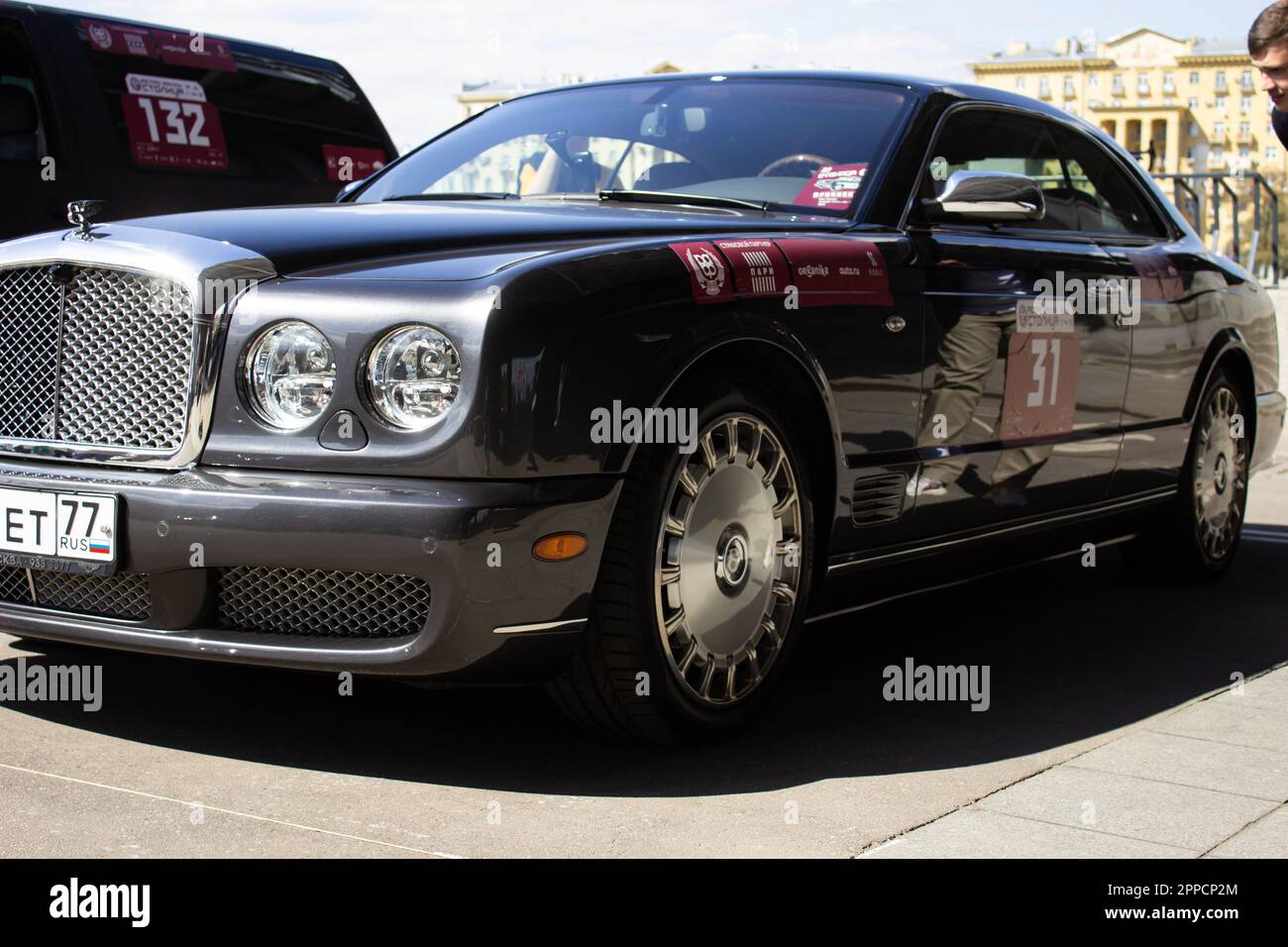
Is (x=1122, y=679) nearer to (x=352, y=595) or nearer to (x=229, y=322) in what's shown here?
(x=352, y=595)

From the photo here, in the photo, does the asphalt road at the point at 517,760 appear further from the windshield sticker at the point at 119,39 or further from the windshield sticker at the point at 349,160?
the windshield sticker at the point at 349,160

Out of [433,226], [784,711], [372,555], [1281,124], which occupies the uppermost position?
[1281,124]

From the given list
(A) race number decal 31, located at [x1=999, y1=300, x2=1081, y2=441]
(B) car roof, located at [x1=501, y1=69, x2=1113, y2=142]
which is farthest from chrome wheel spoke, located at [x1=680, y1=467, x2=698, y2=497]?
(B) car roof, located at [x1=501, y1=69, x2=1113, y2=142]

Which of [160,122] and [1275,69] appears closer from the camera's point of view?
[1275,69]

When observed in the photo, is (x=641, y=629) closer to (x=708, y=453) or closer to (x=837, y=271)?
(x=708, y=453)

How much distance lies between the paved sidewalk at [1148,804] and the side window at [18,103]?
4752mm

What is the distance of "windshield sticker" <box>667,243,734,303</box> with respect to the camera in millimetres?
3756

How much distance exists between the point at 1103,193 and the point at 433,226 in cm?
281

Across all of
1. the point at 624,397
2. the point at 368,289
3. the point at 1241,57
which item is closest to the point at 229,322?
the point at 368,289

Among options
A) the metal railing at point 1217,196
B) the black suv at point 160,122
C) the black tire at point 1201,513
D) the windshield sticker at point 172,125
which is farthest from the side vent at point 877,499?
the metal railing at point 1217,196

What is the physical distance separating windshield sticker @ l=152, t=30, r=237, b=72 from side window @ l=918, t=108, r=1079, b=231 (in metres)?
3.79

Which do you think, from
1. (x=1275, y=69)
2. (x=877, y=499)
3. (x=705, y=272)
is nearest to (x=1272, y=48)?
(x=1275, y=69)

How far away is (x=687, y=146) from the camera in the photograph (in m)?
4.90

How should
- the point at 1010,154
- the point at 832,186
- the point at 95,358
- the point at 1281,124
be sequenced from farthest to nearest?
the point at 1010,154 < the point at 1281,124 < the point at 832,186 < the point at 95,358
